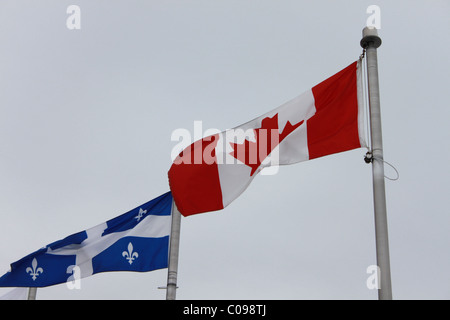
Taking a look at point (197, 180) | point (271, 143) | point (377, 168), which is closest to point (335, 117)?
point (271, 143)

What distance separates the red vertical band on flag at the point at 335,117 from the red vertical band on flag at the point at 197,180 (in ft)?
7.18

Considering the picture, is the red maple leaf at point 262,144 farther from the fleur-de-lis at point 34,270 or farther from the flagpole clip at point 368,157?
the fleur-de-lis at point 34,270

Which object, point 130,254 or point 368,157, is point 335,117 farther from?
point 130,254

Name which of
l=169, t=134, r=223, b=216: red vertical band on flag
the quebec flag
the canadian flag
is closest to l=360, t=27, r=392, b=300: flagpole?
the canadian flag

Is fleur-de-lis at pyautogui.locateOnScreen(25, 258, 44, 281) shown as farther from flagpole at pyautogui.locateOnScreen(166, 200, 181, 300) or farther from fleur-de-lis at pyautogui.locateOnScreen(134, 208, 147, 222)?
flagpole at pyautogui.locateOnScreen(166, 200, 181, 300)

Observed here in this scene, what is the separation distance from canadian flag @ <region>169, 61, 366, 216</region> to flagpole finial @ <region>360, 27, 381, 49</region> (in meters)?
0.59

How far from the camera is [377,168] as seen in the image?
11.1 meters

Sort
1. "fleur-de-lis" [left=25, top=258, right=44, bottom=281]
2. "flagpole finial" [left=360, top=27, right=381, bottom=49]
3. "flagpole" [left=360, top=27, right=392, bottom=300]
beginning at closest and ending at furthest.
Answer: "flagpole" [left=360, top=27, right=392, bottom=300] → "flagpole finial" [left=360, top=27, right=381, bottom=49] → "fleur-de-lis" [left=25, top=258, right=44, bottom=281]

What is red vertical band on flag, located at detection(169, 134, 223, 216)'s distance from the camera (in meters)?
13.7

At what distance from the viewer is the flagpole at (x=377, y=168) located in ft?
33.7

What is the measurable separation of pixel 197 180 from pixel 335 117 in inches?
122

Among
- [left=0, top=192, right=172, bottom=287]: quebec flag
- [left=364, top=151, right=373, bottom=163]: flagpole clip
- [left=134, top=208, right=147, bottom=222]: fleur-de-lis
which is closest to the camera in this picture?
[left=364, top=151, right=373, bottom=163]: flagpole clip

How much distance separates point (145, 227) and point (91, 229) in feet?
5.50

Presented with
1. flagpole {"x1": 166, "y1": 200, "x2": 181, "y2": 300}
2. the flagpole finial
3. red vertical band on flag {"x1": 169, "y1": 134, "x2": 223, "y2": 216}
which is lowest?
flagpole {"x1": 166, "y1": 200, "x2": 181, "y2": 300}
